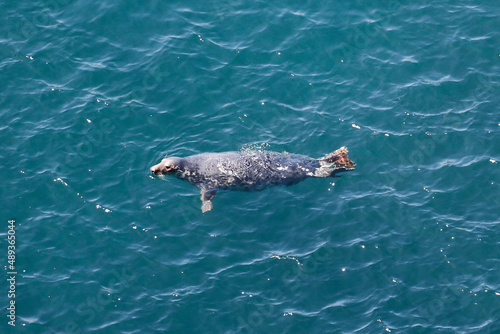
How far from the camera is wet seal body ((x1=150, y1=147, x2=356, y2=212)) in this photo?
27.6m

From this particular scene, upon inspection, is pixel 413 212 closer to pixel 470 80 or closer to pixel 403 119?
pixel 403 119

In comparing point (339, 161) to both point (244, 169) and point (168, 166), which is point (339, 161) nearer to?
point (244, 169)

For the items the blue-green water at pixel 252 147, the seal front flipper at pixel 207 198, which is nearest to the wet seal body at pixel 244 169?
the seal front flipper at pixel 207 198

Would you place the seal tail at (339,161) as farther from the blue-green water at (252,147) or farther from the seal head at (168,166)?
the seal head at (168,166)

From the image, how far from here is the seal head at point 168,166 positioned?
27609 mm

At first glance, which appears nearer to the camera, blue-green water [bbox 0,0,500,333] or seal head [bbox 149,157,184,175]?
blue-green water [bbox 0,0,500,333]

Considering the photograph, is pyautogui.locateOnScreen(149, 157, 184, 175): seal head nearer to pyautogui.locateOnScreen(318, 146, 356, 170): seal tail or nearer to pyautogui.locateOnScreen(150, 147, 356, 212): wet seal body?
pyautogui.locateOnScreen(150, 147, 356, 212): wet seal body

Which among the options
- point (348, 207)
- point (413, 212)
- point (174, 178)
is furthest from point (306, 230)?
point (174, 178)

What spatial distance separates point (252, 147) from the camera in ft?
95.4

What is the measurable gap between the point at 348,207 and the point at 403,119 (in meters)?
6.04

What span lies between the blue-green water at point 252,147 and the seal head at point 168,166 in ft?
2.94

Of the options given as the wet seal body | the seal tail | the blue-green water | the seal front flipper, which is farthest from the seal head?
the seal tail

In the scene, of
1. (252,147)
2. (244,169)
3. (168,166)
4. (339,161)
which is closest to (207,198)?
(244,169)

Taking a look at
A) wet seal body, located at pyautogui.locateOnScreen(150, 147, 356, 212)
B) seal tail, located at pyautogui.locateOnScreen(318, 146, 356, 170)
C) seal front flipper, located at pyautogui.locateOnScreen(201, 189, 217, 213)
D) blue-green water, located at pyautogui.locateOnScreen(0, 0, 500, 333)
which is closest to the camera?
blue-green water, located at pyautogui.locateOnScreen(0, 0, 500, 333)
